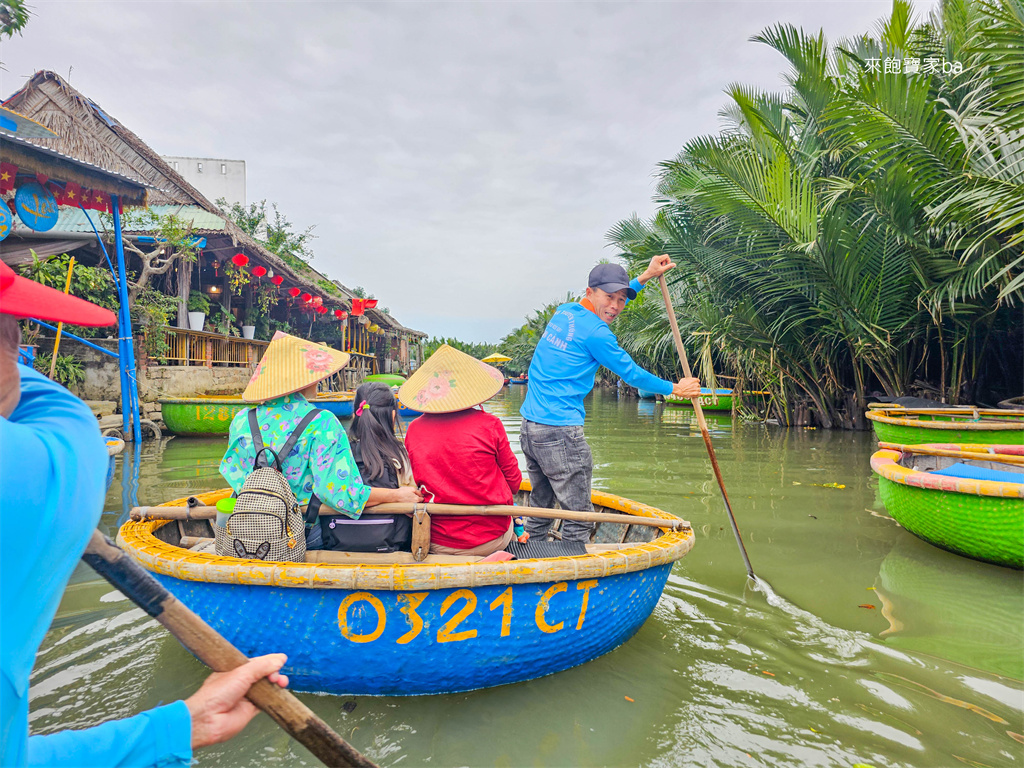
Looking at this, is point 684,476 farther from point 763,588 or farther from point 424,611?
point 424,611

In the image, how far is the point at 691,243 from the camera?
11.7 meters

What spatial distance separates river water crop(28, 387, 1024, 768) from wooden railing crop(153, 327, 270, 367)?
844 cm

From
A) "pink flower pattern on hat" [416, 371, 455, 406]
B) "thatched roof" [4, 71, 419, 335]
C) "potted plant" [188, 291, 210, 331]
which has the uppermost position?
"thatched roof" [4, 71, 419, 335]

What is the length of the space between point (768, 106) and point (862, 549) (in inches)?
373

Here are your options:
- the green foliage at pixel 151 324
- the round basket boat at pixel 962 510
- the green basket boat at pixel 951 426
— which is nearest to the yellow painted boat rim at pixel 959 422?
the green basket boat at pixel 951 426

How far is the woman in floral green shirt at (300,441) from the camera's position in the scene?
2.66m

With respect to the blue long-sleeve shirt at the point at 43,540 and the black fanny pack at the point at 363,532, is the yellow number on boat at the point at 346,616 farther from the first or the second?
the blue long-sleeve shirt at the point at 43,540

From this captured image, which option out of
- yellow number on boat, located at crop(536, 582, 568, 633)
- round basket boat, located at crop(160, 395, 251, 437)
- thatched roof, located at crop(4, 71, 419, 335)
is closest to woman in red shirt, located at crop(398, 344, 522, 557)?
yellow number on boat, located at crop(536, 582, 568, 633)

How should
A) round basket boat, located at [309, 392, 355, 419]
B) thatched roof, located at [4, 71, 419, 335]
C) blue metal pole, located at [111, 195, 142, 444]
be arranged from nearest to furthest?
1. blue metal pole, located at [111, 195, 142, 444]
2. thatched roof, located at [4, 71, 419, 335]
3. round basket boat, located at [309, 392, 355, 419]

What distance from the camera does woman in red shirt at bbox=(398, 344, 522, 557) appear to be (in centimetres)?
299

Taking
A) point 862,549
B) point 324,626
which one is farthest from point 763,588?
point 324,626

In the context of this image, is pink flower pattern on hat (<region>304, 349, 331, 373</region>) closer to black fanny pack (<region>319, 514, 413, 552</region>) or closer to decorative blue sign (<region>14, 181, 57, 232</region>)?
black fanny pack (<region>319, 514, 413, 552</region>)

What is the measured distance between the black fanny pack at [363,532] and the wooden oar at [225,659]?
1.82 m

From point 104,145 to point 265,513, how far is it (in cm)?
1449
